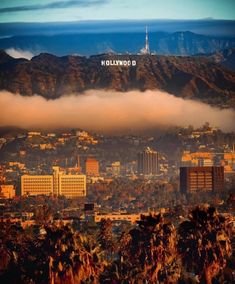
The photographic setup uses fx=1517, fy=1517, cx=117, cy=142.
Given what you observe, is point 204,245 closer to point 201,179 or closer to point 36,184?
point 201,179

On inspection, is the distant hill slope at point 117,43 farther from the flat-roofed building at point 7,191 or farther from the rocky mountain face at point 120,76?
the flat-roofed building at point 7,191

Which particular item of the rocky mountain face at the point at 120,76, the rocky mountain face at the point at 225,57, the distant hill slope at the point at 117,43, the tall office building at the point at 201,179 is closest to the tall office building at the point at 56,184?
the rocky mountain face at the point at 120,76

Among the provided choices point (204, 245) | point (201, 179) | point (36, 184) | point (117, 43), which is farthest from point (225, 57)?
point (204, 245)

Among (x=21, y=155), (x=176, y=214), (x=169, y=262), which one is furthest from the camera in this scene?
(x=21, y=155)

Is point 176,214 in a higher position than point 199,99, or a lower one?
lower

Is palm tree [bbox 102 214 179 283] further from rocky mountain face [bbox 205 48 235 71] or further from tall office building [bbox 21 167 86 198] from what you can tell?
tall office building [bbox 21 167 86 198]

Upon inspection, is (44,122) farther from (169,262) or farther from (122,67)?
(169,262)

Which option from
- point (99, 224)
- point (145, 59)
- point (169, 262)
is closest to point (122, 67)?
point (145, 59)
